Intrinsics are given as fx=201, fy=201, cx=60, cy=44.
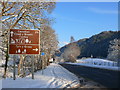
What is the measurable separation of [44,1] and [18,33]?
4023 mm

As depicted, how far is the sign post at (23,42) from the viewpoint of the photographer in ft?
55.1

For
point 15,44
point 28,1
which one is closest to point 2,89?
point 15,44

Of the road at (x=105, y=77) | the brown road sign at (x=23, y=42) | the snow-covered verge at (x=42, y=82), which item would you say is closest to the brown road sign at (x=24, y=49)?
the brown road sign at (x=23, y=42)

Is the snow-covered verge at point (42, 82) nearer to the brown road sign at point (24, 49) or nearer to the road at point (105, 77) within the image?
the road at point (105, 77)

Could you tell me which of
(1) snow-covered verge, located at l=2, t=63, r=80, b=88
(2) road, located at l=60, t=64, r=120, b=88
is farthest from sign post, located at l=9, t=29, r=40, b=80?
(2) road, located at l=60, t=64, r=120, b=88

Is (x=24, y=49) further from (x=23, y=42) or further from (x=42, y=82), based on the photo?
(x=42, y=82)

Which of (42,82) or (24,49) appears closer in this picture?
(42,82)

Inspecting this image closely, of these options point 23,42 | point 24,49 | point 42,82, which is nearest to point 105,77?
point 42,82

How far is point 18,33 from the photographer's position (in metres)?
16.8

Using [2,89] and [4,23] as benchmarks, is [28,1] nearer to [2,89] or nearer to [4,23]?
[4,23]

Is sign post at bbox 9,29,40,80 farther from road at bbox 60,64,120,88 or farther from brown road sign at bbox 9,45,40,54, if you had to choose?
road at bbox 60,64,120,88

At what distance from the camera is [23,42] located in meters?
17.0

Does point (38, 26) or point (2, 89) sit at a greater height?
point (38, 26)

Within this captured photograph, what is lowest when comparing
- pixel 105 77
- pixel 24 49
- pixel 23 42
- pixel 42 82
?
pixel 105 77
